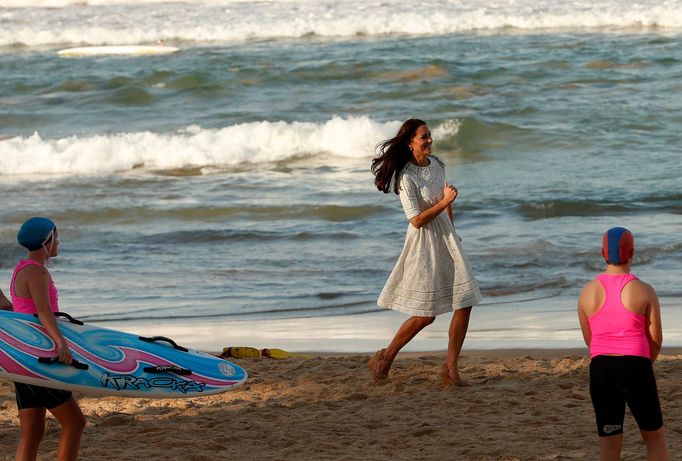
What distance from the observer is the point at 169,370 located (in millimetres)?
5656

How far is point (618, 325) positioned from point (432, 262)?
2.22m

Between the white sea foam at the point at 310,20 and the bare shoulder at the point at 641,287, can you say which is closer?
the bare shoulder at the point at 641,287

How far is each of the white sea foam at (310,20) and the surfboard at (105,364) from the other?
27.2 m

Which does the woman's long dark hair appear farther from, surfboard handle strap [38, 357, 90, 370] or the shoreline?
surfboard handle strap [38, 357, 90, 370]

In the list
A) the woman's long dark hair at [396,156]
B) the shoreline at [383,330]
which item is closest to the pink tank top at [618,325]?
the woman's long dark hair at [396,156]

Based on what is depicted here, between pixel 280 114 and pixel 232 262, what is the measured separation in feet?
33.4

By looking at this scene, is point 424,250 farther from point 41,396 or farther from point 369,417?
point 41,396

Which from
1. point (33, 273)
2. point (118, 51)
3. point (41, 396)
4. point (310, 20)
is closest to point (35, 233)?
point (33, 273)

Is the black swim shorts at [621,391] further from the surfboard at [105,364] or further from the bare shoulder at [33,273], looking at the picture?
the bare shoulder at [33,273]

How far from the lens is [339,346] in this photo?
8125 mm

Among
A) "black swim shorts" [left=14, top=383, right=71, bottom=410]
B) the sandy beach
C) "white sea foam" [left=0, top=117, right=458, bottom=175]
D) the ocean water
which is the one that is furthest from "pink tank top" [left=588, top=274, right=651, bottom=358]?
"white sea foam" [left=0, top=117, right=458, bottom=175]

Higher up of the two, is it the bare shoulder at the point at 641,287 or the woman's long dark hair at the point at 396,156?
the woman's long dark hair at the point at 396,156

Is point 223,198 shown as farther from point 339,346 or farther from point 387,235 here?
point 339,346

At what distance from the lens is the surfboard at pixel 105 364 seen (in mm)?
4859
